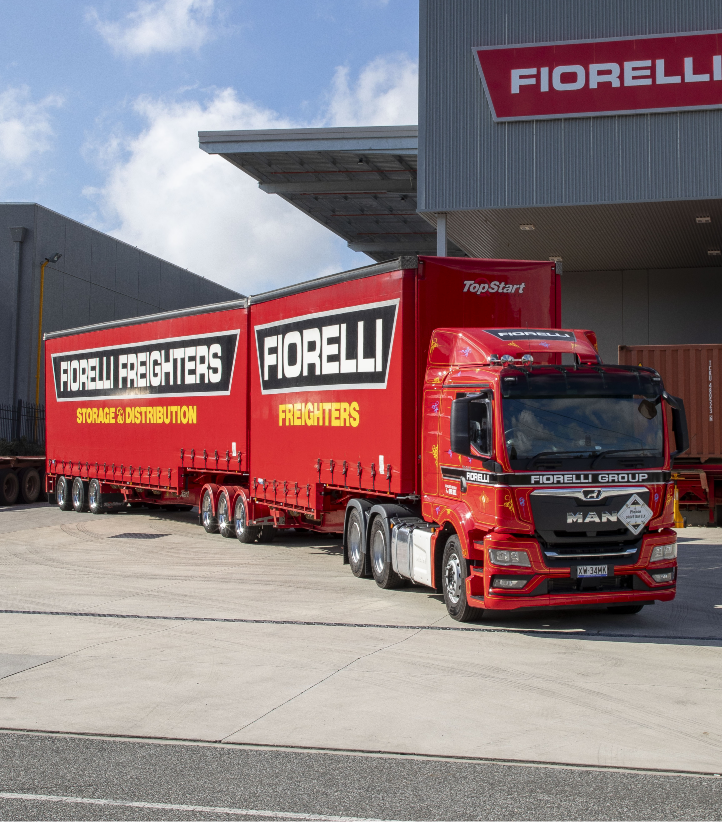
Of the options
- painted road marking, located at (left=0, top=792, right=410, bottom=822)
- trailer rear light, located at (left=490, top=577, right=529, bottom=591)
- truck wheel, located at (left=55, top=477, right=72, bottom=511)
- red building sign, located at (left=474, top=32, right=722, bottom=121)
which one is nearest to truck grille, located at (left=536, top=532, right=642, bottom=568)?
trailer rear light, located at (left=490, top=577, right=529, bottom=591)

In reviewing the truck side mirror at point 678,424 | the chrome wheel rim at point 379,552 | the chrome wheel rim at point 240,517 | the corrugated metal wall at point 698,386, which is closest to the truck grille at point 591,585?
the truck side mirror at point 678,424

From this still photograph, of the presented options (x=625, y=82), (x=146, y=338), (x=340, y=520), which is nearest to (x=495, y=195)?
(x=625, y=82)

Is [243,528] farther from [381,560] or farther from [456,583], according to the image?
[456,583]

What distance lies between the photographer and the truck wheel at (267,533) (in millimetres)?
18188

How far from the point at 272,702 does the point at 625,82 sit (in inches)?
728

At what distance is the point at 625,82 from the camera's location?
21891mm

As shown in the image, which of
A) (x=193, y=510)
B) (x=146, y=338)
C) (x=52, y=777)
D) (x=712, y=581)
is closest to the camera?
(x=52, y=777)

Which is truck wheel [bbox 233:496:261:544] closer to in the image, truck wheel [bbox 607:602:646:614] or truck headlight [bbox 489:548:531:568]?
truck wheel [bbox 607:602:646:614]

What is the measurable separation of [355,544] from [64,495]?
13978mm

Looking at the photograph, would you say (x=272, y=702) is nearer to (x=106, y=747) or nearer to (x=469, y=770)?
(x=106, y=747)

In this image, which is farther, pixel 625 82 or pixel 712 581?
pixel 625 82

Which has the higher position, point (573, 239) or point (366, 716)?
point (573, 239)

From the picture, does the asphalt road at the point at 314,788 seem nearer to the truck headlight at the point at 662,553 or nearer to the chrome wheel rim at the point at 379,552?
the truck headlight at the point at 662,553

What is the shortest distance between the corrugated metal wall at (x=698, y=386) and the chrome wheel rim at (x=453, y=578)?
11508mm
